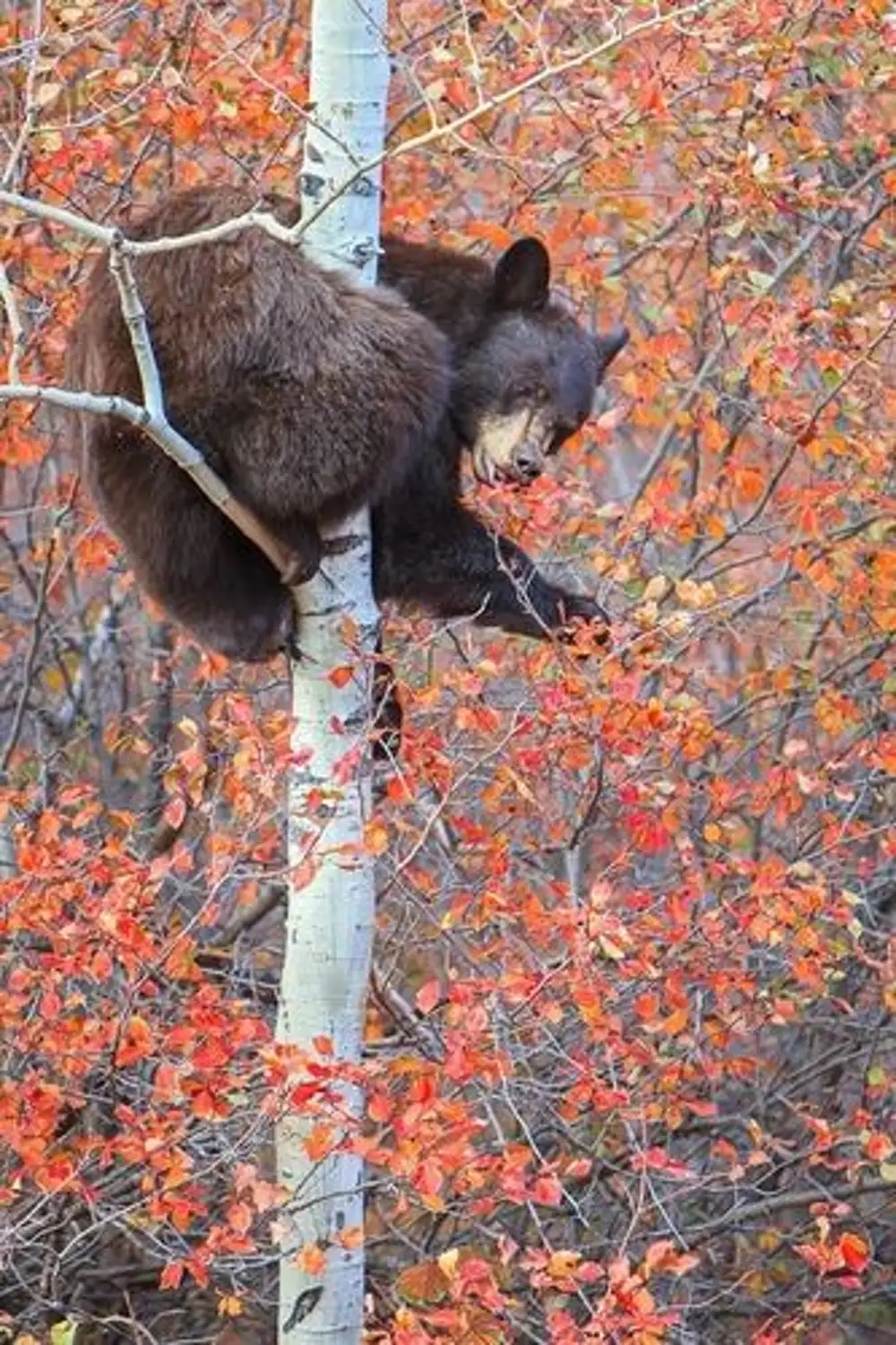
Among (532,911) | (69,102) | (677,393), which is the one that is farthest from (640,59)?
(532,911)

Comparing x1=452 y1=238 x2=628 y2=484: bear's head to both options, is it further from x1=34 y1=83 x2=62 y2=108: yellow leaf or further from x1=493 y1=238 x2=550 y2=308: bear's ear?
x1=34 y1=83 x2=62 y2=108: yellow leaf

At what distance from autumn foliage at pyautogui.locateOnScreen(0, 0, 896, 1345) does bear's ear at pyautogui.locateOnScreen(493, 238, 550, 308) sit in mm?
251

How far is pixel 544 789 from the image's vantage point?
7.07m

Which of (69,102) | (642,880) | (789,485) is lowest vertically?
(642,880)

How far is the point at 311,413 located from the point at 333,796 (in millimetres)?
784

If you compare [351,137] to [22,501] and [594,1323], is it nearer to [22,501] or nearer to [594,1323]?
[594,1323]

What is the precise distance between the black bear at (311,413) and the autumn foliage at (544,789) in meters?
0.19

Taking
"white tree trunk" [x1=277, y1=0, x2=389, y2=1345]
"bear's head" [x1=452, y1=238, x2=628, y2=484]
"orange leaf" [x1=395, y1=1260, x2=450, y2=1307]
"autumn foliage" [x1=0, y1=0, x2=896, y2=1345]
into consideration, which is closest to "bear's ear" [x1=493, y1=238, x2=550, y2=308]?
"bear's head" [x1=452, y1=238, x2=628, y2=484]

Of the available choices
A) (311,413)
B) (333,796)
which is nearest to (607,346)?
(311,413)

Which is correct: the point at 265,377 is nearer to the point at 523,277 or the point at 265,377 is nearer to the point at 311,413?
the point at 311,413

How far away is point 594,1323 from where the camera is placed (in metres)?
5.30

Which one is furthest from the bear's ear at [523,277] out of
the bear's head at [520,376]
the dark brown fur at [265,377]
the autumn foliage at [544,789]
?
the dark brown fur at [265,377]

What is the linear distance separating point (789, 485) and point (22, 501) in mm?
2700

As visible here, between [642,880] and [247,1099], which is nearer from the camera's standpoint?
[247,1099]
